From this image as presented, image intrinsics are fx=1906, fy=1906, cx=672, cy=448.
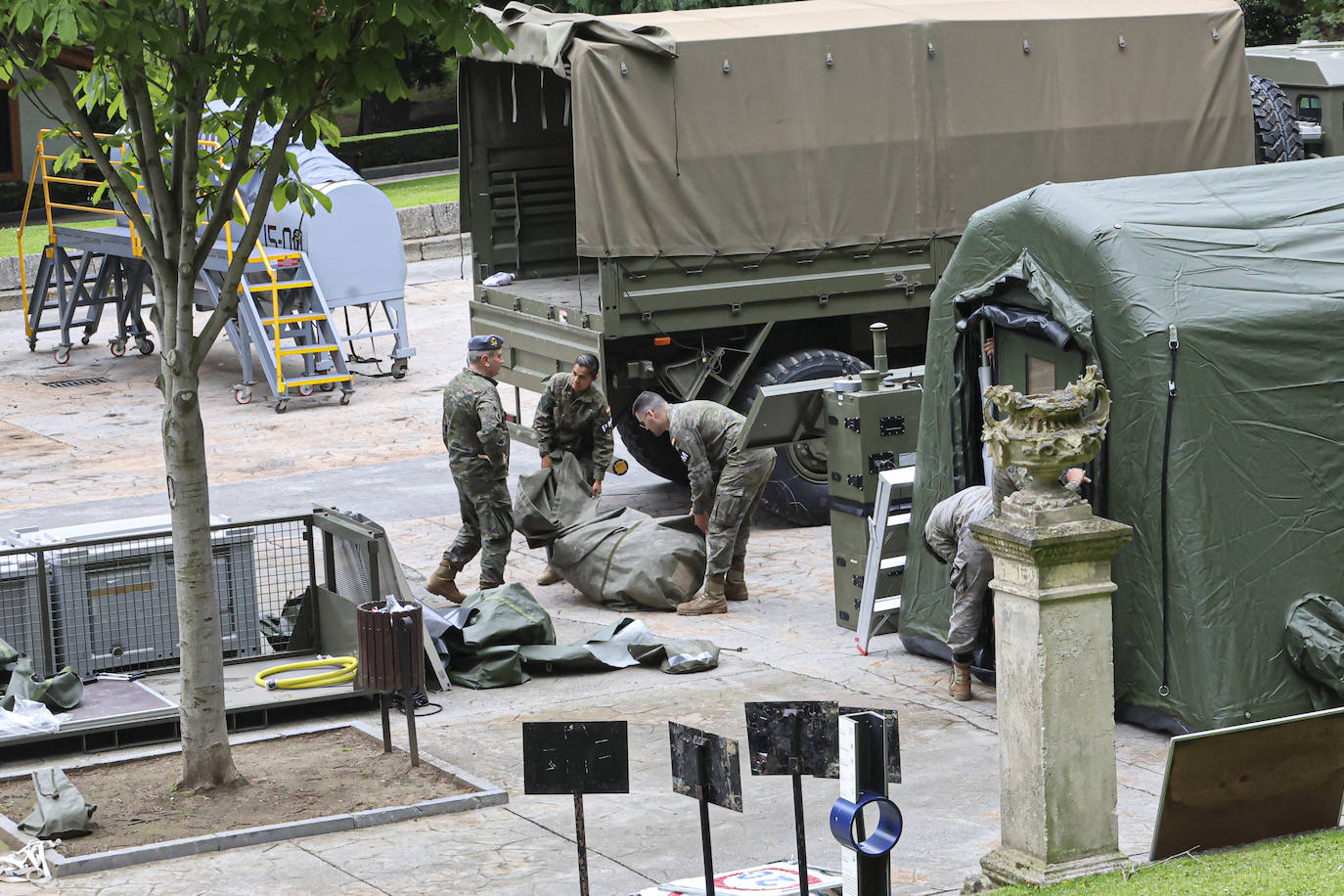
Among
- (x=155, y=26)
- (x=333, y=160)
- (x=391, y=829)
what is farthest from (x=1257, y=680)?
(x=333, y=160)

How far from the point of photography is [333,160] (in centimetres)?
2194

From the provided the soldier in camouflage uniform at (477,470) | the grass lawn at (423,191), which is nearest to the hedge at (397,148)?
the grass lawn at (423,191)

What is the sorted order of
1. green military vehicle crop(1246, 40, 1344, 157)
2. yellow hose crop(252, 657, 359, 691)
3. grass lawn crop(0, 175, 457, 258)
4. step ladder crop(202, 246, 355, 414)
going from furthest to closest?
grass lawn crop(0, 175, 457, 258) → step ladder crop(202, 246, 355, 414) → green military vehicle crop(1246, 40, 1344, 157) → yellow hose crop(252, 657, 359, 691)

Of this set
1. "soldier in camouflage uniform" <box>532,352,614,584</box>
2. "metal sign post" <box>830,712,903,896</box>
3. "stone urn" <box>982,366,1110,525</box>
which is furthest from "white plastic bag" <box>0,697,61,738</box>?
"stone urn" <box>982,366,1110,525</box>

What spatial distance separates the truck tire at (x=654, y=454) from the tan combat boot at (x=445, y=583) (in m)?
3.35

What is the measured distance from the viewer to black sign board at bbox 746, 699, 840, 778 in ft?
21.2

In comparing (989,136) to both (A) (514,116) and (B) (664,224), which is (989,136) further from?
(A) (514,116)

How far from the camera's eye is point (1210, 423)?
8945mm

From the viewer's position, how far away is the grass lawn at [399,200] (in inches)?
1114

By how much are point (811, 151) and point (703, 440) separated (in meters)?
2.83

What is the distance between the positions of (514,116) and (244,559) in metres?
6.44

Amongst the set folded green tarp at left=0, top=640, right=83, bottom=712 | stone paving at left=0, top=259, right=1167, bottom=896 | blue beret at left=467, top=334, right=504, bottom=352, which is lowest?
stone paving at left=0, top=259, right=1167, bottom=896

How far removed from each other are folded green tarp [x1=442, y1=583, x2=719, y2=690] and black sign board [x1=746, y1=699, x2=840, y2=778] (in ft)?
13.7

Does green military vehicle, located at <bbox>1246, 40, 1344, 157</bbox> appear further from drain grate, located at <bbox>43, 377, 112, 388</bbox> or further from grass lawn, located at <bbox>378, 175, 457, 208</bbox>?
grass lawn, located at <bbox>378, 175, 457, 208</bbox>
